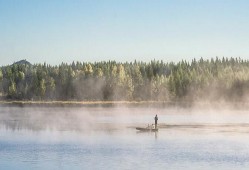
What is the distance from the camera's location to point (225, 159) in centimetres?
6059

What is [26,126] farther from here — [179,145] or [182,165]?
[182,165]

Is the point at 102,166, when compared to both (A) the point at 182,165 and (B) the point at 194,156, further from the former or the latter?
(B) the point at 194,156

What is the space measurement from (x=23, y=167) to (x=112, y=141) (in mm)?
24140

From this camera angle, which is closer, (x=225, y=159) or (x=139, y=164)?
(x=139, y=164)

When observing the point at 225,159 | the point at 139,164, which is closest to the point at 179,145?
the point at 225,159

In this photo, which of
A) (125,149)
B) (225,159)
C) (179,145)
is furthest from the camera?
(179,145)

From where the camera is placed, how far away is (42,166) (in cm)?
5453

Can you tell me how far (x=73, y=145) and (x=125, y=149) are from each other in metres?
7.32

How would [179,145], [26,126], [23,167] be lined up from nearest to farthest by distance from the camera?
[23,167], [179,145], [26,126]

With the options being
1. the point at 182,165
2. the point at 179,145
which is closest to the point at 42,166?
the point at 182,165

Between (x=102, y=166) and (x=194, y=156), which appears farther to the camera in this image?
(x=194, y=156)

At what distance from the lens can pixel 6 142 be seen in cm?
7456

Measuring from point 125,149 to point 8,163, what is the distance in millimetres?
16664

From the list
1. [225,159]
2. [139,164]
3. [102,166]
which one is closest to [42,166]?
[102,166]
